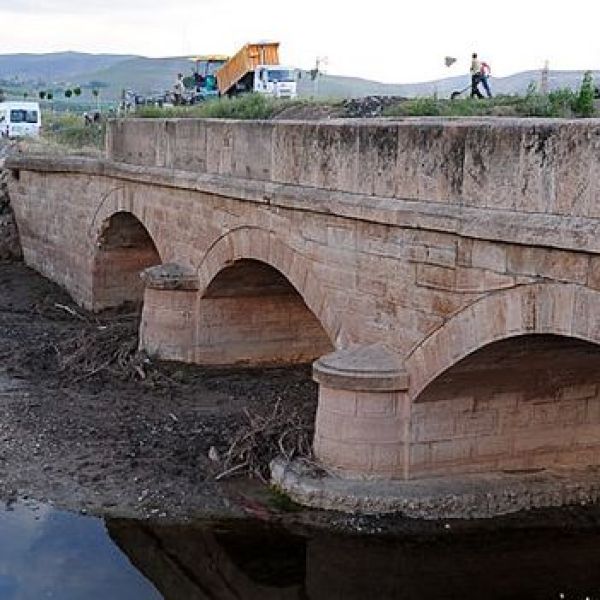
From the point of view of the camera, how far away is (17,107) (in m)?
39.2

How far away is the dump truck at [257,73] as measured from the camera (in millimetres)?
32969

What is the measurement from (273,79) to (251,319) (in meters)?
19.8

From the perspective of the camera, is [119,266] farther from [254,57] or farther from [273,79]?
[254,57]

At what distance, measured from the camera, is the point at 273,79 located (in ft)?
108

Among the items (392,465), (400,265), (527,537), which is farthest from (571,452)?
(400,265)

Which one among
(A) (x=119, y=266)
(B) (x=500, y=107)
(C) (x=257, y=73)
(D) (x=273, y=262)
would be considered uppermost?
(C) (x=257, y=73)

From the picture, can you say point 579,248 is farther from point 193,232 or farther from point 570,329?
point 193,232

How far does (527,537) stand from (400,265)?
8.44ft

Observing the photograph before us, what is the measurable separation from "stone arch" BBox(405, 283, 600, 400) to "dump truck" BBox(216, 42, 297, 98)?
2417 cm

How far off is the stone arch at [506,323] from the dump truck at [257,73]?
952 inches

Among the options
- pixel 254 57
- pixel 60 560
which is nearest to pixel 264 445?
pixel 60 560

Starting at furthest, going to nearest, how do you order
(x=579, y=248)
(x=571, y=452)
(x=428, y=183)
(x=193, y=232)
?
(x=193, y=232) < (x=571, y=452) < (x=428, y=183) < (x=579, y=248)

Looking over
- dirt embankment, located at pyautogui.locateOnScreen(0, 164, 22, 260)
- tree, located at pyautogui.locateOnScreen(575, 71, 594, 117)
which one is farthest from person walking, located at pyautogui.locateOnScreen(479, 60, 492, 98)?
dirt embankment, located at pyautogui.locateOnScreen(0, 164, 22, 260)

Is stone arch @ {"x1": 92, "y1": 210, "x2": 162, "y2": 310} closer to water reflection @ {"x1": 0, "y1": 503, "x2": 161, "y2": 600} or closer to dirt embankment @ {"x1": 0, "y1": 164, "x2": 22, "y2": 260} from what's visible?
dirt embankment @ {"x1": 0, "y1": 164, "x2": 22, "y2": 260}
